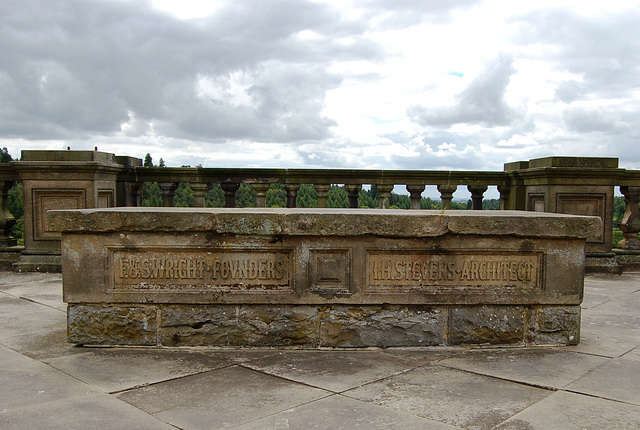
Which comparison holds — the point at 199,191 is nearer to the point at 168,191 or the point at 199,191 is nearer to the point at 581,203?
the point at 168,191

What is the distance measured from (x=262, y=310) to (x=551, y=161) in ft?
17.2

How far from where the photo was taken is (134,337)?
13.7 feet

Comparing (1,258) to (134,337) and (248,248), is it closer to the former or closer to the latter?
(134,337)

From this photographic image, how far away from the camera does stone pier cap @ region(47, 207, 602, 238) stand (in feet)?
13.3

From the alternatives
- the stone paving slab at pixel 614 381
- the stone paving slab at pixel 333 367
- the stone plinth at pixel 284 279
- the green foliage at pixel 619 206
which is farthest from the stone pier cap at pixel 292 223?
the green foliage at pixel 619 206

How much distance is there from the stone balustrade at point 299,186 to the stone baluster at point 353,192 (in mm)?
15

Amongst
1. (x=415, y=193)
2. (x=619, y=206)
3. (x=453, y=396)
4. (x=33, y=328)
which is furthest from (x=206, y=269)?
(x=619, y=206)

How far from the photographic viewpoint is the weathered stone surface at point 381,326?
4152 mm

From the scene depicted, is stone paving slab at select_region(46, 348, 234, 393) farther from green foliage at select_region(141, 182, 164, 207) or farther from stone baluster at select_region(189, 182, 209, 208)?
green foliage at select_region(141, 182, 164, 207)

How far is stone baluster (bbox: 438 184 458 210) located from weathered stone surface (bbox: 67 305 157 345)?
5.24 meters

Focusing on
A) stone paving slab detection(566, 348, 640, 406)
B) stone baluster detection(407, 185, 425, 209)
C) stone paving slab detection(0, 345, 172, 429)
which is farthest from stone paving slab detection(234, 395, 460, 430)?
stone baluster detection(407, 185, 425, 209)

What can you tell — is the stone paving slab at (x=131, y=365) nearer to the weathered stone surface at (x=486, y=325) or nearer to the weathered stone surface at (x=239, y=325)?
the weathered stone surface at (x=239, y=325)

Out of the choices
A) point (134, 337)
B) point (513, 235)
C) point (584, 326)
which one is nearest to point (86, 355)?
point (134, 337)

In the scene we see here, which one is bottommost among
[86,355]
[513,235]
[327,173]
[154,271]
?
[86,355]
